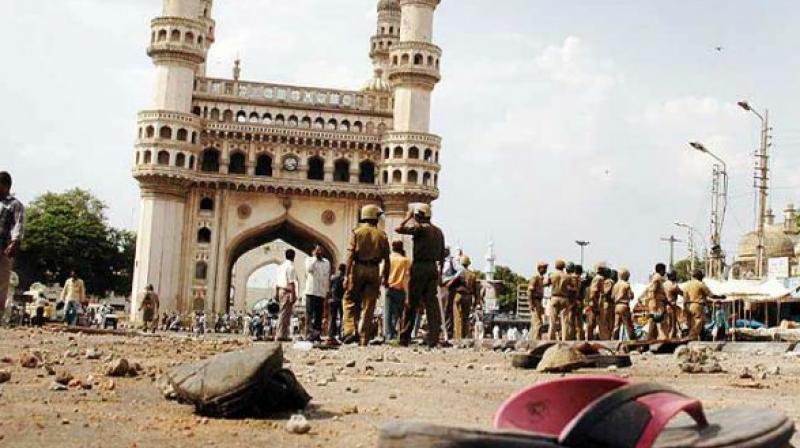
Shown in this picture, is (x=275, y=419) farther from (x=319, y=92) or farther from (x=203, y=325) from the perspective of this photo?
(x=319, y=92)

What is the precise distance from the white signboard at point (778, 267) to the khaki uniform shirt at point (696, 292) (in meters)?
27.2

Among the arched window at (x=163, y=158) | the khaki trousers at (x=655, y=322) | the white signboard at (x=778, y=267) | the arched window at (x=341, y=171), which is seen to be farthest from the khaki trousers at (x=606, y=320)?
the arched window at (x=341, y=171)

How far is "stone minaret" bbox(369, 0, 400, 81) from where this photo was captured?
64.1 metres

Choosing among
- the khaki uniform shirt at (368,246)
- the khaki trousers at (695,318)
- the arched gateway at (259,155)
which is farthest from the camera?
the arched gateway at (259,155)

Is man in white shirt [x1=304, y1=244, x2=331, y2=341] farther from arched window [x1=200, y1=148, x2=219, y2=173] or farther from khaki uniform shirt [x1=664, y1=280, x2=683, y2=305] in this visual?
arched window [x1=200, y1=148, x2=219, y2=173]

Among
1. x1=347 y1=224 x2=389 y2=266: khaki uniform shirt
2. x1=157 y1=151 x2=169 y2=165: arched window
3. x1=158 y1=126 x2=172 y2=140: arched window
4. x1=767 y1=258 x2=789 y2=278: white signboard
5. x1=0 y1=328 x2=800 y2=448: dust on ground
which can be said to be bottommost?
x1=0 y1=328 x2=800 y2=448: dust on ground

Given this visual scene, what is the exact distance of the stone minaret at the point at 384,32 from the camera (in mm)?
64062

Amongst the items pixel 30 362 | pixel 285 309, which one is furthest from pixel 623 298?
pixel 30 362

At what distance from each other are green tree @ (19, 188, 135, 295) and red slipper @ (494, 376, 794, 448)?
63.2 meters

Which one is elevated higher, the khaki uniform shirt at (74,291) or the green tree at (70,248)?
the green tree at (70,248)

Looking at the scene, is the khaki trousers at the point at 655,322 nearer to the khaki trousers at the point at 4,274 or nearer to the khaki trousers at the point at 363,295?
the khaki trousers at the point at 363,295

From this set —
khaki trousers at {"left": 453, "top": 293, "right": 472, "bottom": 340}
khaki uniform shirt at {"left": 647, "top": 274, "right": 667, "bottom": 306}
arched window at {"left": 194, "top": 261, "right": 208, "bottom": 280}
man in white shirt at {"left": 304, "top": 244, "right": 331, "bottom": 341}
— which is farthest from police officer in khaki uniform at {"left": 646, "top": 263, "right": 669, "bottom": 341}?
arched window at {"left": 194, "top": 261, "right": 208, "bottom": 280}

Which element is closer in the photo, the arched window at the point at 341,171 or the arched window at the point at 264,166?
the arched window at the point at 264,166

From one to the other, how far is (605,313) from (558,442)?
17919 mm
